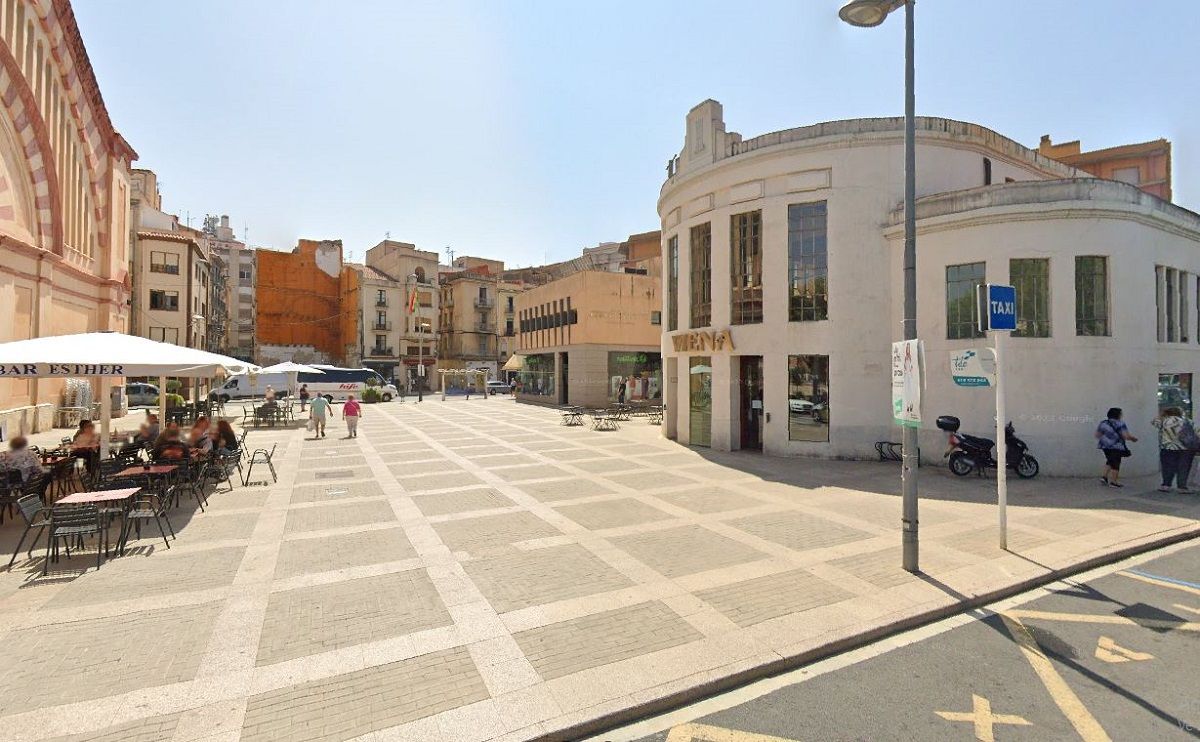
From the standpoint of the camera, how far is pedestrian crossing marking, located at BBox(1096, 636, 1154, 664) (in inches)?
198

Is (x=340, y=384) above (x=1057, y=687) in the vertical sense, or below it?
above

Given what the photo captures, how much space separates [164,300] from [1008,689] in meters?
55.1

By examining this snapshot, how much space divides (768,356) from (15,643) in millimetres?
15812

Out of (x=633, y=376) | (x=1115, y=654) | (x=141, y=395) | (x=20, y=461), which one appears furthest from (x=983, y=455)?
(x=141, y=395)

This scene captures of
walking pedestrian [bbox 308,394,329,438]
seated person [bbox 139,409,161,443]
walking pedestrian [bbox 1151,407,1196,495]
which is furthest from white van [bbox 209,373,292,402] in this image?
walking pedestrian [bbox 1151,407,1196,495]

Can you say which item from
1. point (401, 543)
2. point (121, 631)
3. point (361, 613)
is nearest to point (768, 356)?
point (401, 543)

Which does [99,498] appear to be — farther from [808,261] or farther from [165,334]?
[165,334]

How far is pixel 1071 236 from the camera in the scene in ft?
43.5

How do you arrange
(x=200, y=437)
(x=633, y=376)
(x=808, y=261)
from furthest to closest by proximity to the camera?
1. (x=633, y=376)
2. (x=808, y=261)
3. (x=200, y=437)

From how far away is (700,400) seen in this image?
60.8ft

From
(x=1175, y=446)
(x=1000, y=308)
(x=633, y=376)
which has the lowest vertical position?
(x=1175, y=446)

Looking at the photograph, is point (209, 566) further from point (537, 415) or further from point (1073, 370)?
point (537, 415)

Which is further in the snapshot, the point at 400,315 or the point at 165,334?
the point at 400,315

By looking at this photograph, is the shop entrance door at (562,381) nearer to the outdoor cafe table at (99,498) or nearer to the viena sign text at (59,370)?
the viena sign text at (59,370)
